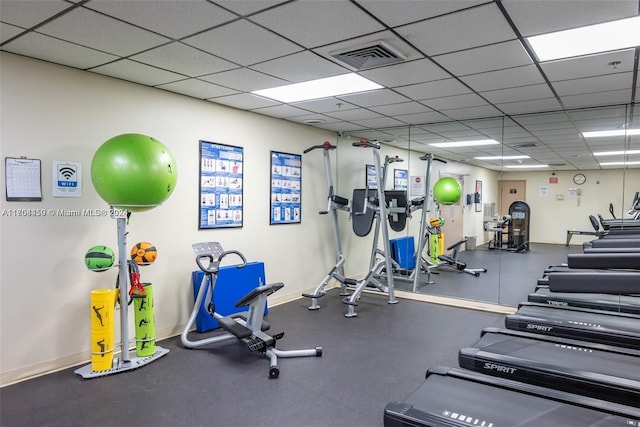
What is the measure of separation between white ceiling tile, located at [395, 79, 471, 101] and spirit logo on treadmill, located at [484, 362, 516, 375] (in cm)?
255

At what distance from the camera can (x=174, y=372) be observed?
332 cm

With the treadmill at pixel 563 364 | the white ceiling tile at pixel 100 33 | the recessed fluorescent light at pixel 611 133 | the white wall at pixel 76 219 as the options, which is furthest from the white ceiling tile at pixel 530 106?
the white ceiling tile at pixel 100 33

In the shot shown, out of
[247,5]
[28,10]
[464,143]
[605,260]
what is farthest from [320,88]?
[464,143]

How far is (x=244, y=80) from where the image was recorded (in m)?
3.69

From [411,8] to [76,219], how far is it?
3169mm

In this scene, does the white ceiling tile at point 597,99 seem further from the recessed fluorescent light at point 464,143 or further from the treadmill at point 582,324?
the treadmill at point 582,324

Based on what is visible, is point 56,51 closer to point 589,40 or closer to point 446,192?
point 589,40

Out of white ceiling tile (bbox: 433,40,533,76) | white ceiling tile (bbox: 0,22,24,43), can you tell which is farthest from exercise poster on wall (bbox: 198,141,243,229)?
white ceiling tile (bbox: 433,40,533,76)

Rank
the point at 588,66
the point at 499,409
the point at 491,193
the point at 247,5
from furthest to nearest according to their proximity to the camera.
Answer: the point at 491,193 < the point at 588,66 < the point at 247,5 < the point at 499,409

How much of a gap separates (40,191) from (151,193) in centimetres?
105

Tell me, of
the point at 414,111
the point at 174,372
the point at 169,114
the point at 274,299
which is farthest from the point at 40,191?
the point at 414,111

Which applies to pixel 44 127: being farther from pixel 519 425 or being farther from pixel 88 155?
pixel 519 425

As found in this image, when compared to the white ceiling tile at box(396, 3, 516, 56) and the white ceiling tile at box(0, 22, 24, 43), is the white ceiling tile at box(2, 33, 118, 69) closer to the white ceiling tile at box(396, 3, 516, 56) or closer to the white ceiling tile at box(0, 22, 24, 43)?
the white ceiling tile at box(0, 22, 24, 43)

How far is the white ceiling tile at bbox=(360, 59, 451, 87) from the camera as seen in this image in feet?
10.7
